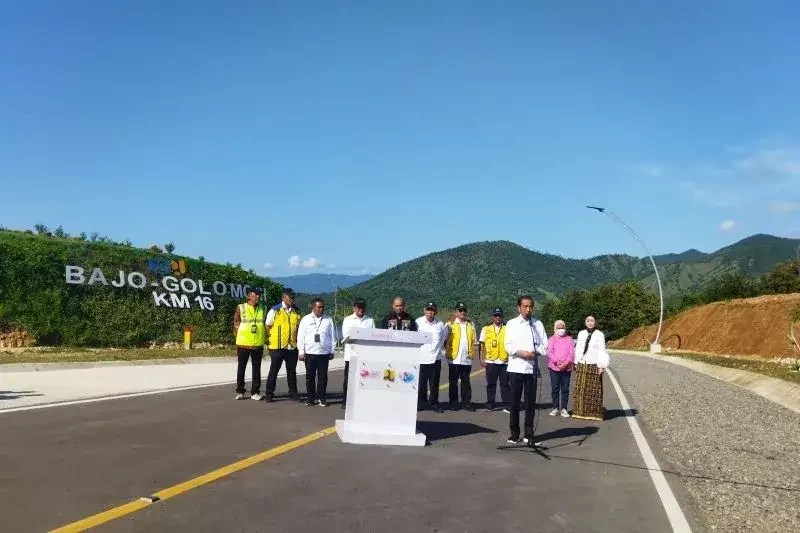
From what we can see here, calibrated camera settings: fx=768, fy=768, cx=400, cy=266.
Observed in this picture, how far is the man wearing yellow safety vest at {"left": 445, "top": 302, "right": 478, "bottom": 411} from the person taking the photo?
13.9m

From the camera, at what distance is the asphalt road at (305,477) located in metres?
5.87

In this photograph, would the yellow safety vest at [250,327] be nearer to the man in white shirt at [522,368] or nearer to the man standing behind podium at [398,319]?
the man standing behind podium at [398,319]

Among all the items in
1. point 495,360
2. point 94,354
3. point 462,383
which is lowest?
point 94,354

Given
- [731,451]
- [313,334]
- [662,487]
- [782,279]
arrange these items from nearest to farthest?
[662,487] < [731,451] < [313,334] < [782,279]

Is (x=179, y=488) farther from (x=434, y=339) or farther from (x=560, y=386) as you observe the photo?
(x=560, y=386)

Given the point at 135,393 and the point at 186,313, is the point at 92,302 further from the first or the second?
the point at 135,393

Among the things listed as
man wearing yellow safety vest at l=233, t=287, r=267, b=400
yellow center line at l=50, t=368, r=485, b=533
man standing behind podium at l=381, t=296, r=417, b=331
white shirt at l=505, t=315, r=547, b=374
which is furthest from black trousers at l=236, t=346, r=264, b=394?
white shirt at l=505, t=315, r=547, b=374

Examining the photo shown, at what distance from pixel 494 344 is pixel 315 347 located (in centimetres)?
334

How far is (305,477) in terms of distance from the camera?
7.30 metres

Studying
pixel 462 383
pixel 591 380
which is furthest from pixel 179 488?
pixel 591 380

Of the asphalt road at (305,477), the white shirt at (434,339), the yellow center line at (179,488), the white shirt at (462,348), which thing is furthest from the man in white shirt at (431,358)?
the yellow center line at (179,488)

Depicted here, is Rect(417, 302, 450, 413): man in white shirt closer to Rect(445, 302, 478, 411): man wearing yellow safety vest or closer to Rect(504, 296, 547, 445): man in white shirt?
Rect(445, 302, 478, 411): man wearing yellow safety vest

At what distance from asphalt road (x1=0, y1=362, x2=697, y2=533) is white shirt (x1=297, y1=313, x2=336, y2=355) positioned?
1.75 metres

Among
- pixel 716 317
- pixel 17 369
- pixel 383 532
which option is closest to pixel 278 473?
pixel 383 532
